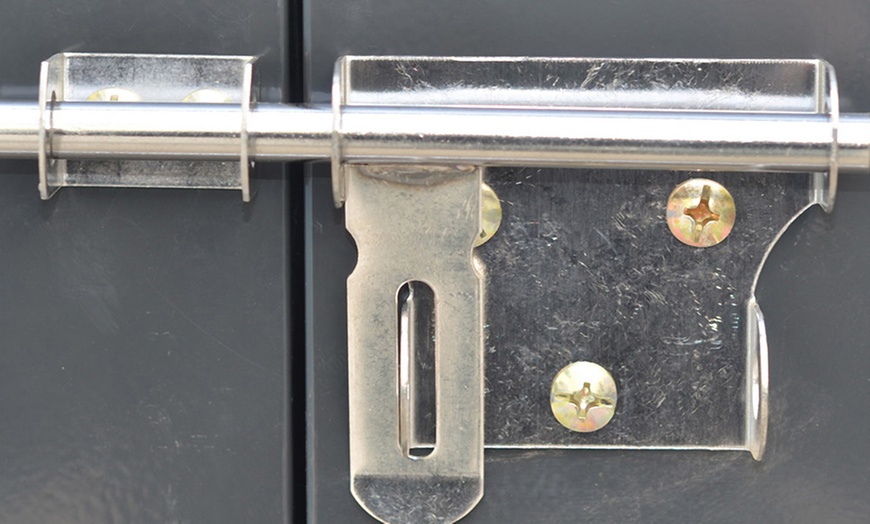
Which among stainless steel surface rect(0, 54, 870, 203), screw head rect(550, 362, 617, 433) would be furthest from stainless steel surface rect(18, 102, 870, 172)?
screw head rect(550, 362, 617, 433)

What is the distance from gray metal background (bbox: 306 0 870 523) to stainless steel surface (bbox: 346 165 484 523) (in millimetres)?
17

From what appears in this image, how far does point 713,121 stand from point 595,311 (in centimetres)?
13

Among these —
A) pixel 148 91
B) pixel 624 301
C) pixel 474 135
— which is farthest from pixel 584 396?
pixel 148 91

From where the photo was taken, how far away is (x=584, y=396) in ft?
2.11

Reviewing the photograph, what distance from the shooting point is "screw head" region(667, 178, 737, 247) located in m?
0.63

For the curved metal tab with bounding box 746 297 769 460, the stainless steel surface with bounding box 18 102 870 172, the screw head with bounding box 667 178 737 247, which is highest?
the stainless steel surface with bounding box 18 102 870 172

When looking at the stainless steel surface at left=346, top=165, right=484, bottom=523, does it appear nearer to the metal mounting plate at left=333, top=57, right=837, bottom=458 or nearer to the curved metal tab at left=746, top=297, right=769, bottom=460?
the metal mounting plate at left=333, top=57, right=837, bottom=458

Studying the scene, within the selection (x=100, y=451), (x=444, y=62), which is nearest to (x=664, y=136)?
(x=444, y=62)

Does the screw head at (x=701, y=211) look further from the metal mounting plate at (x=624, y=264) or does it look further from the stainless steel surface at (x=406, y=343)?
the stainless steel surface at (x=406, y=343)

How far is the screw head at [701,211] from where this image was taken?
2.05 feet

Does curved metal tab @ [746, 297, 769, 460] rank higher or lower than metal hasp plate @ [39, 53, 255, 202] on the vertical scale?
lower

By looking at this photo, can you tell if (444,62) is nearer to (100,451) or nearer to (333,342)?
(333,342)

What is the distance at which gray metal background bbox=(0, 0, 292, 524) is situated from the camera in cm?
63

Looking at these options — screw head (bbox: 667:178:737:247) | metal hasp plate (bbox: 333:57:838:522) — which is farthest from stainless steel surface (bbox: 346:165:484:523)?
screw head (bbox: 667:178:737:247)
